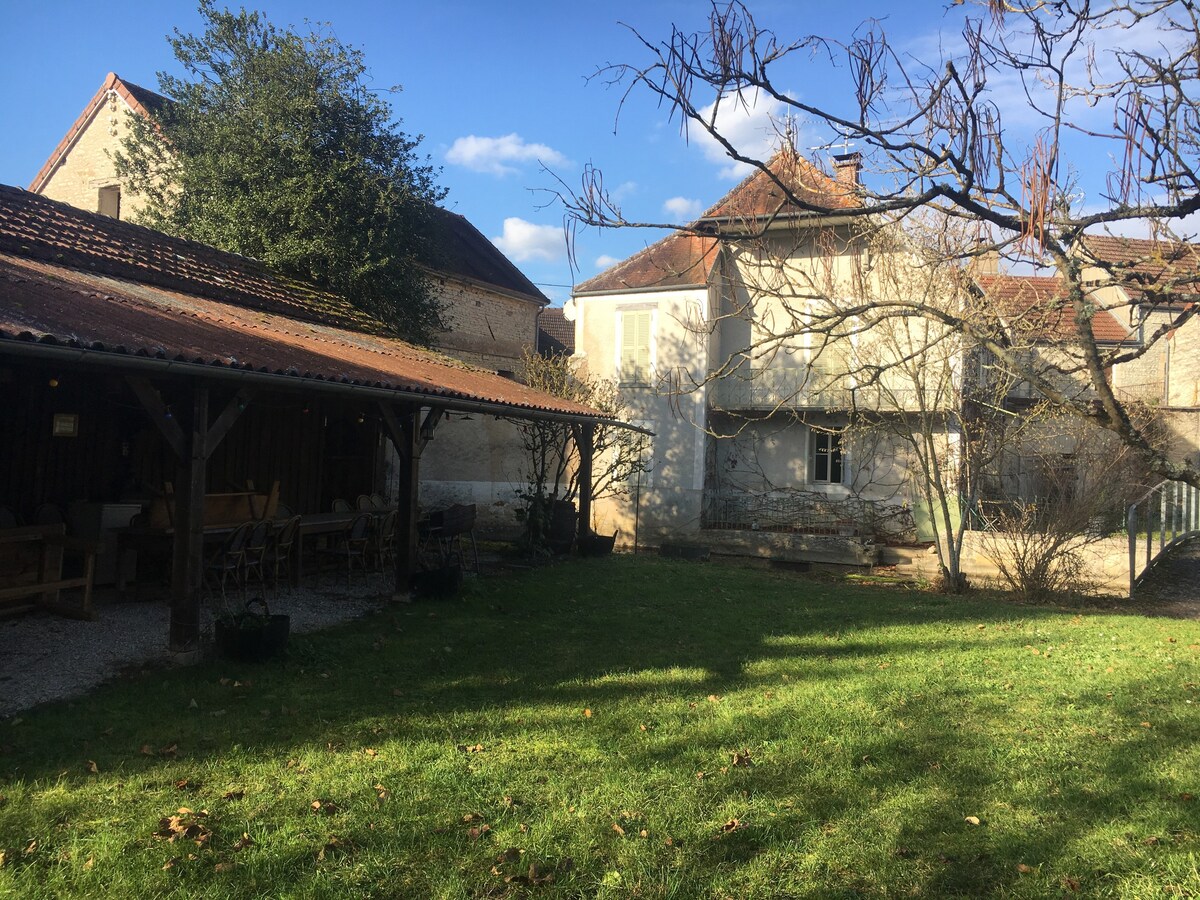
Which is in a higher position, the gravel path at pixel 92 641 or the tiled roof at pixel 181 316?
the tiled roof at pixel 181 316

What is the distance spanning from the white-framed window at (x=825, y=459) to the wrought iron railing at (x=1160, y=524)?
5684 mm

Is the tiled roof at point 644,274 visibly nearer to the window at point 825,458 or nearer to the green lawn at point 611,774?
the window at point 825,458

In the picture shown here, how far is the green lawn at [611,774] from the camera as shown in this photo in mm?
3402

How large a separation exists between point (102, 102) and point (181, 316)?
14935 mm

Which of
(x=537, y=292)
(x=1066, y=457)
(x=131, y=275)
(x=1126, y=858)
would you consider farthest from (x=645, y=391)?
(x=1126, y=858)

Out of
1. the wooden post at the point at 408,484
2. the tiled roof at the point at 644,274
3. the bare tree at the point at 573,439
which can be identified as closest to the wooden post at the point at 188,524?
the wooden post at the point at 408,484

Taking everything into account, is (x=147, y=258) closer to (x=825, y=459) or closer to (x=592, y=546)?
(x=592, y=546)

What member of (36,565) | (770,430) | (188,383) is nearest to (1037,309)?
(188,383)

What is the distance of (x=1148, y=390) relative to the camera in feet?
67.6

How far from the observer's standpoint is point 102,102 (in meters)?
19.2

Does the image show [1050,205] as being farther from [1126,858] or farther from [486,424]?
[486,424]

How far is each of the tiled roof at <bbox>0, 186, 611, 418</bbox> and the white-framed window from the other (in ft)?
26.6

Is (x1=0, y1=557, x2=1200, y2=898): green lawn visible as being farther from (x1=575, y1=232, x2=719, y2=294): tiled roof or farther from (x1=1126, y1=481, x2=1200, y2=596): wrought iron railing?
(x1=575, y1=232, x2=719, y2=294): tiled roof

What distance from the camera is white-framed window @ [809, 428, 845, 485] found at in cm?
1828
